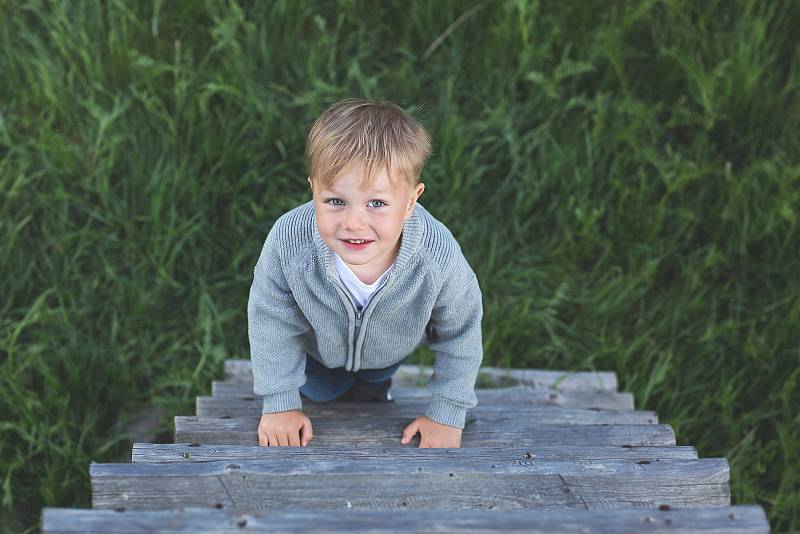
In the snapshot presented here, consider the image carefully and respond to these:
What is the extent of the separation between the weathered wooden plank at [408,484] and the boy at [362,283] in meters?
0.37

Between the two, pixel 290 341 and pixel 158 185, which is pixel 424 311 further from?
pixel 158 185

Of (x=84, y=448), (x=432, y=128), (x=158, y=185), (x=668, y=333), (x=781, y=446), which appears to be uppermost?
(x=432, y=128)

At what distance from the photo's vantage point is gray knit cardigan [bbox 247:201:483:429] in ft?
6.71

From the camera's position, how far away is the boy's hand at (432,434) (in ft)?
7.47

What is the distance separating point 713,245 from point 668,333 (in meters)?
0.38

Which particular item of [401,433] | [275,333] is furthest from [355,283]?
[401,433]

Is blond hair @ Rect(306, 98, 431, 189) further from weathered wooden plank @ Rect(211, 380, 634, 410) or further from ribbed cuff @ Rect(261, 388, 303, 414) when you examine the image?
weathered wooden plank @ Rect(211, 380, 634, 410)

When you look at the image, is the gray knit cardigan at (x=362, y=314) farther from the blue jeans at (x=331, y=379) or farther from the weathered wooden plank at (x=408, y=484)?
the weathered wooden plank at (x=408, y=484)

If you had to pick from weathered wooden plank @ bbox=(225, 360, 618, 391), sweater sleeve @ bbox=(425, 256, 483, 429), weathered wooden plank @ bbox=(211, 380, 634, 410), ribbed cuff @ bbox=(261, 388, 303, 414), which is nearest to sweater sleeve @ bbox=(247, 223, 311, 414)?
ribbed cuff @ bbox=(261, 388, 303, 414)

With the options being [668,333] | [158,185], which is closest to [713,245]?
[668,333]

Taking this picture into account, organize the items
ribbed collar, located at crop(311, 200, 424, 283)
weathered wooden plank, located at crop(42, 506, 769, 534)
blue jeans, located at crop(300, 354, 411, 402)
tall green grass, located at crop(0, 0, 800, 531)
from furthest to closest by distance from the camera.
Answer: tall green grass, located at crop(0, 0, 800, 531) < blue jeans, located at crop(300, 354, 411, 402) < ribbed collar, located at crop(311, 200, 424, 283) < weathered wooden plank, located at crop(42, 506, 769, 534)

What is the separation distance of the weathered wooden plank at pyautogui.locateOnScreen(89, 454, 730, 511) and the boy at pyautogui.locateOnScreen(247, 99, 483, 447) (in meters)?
0.37

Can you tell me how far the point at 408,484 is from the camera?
1.81 meters

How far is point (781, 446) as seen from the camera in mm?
3281
